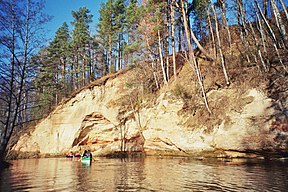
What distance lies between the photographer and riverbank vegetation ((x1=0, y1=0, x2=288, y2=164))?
1066 cm

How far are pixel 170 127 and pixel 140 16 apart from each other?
11185mm

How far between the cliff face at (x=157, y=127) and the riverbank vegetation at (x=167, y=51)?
97cm

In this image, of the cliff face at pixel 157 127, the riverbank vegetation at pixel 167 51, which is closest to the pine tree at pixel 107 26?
the riverbank vegetation at pixel 167 51

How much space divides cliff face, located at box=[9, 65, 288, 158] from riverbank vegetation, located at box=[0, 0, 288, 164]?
0.97 metres

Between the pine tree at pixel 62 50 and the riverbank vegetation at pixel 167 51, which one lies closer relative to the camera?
the riverbank vegetation at pixel 167 51

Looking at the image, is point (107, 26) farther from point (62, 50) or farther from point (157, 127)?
point (157, 127)

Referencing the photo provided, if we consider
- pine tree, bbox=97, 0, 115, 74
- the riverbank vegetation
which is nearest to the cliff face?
the riverbank vegetation

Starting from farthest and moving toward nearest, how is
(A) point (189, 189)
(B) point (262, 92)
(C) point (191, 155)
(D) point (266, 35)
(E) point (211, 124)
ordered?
(D) point (266, 35), (C) point (191, 155), (E) point (211, 124), (B) point (262, 92), (A) point (189, 189)

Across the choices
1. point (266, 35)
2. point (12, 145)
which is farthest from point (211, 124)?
point (12, 145)

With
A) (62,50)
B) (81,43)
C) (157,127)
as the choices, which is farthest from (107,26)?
(157,127)

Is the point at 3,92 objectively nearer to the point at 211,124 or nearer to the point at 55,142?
the point at 211,124

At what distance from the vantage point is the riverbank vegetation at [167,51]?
10656 millimetres

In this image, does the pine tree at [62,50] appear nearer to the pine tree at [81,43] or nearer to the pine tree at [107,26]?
the pine tree at [81,43]

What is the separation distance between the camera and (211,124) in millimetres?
17328
